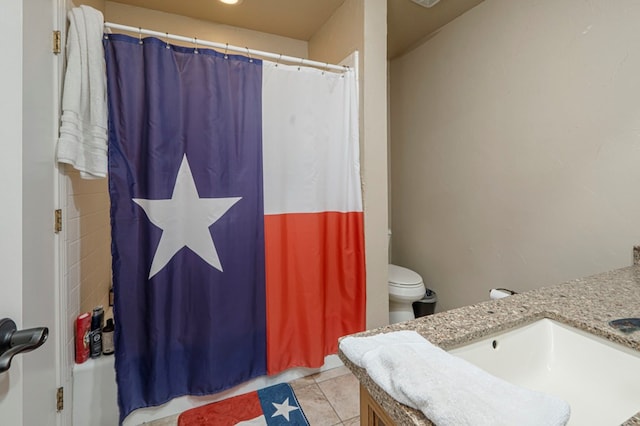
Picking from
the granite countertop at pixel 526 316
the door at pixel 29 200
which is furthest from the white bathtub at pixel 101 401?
the granite countertop at pixel 526 316

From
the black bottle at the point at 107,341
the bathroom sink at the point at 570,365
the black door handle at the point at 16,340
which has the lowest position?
the black bottle at the point at 107,341

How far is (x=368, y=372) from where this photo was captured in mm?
530

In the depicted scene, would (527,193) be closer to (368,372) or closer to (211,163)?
(368,372)

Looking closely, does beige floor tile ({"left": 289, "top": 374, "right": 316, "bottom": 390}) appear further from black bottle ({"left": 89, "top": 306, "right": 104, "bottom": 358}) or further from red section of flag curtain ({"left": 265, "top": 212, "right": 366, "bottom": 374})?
black bottle ({"left": 89, "top": 306, "right": 104, "bottom": 358})

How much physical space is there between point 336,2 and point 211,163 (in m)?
1.41

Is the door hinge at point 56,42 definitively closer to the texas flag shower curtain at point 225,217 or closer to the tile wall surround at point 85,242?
the texas flag shower curtain at point 225,217

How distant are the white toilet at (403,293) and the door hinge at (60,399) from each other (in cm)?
178

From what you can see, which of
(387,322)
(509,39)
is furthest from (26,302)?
(509,39)

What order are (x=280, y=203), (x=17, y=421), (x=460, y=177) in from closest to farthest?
(x=17, y=421)
(x=280, y=203)
(x=460, y=177)

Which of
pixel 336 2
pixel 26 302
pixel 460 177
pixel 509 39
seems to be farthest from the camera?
pixel 460 177

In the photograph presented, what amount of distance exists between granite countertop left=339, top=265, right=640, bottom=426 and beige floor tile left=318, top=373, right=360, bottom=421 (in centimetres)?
101

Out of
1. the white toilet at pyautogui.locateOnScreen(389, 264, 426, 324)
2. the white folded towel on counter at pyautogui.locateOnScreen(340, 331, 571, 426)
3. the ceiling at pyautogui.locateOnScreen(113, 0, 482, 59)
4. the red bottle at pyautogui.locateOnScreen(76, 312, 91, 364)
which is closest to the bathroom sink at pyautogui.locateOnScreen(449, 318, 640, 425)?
the white folded towel on counter at pyautogui.locateOnScreen(340, 331, 571, 426)

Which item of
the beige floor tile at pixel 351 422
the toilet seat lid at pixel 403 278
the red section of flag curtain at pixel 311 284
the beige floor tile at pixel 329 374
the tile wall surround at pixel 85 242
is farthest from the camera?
the toilet seat lid at pixel 403 278

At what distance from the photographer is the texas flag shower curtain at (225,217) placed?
49.0 inches
